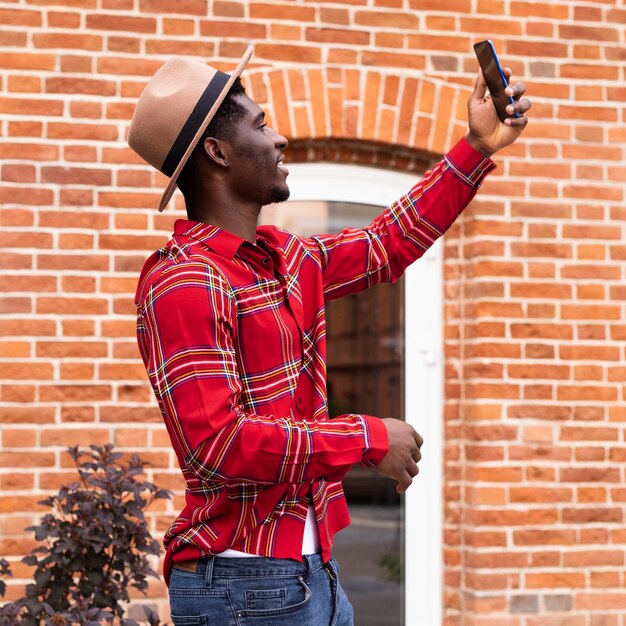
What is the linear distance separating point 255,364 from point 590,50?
3.52 metres

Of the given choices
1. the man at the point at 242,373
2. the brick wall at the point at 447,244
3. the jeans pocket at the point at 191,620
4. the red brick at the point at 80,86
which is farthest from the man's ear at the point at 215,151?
the red brick at the point at 80,86

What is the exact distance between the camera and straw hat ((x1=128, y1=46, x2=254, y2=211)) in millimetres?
2553

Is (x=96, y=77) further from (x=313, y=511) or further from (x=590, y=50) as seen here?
(x=313, y=511)

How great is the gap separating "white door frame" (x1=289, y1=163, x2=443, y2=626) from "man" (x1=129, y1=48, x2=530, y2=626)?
249 centimetres

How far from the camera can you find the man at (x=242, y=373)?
229 cm

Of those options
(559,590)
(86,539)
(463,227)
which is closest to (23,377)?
(86,539)

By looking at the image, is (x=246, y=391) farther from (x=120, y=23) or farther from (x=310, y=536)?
(x=120, y=23)

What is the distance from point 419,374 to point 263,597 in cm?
307

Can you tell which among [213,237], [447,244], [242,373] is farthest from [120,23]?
[242,373]

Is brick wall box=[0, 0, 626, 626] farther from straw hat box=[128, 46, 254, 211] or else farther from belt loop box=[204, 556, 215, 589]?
belt loop box=[204, 556, 215, 589]

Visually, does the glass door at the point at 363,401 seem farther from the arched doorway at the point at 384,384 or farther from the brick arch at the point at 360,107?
the brick arch at the point at 360,107

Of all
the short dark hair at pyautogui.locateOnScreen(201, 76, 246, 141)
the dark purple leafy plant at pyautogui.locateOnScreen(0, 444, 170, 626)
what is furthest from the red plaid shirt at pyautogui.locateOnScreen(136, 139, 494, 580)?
the dark purple leafy plant at pyautogui.locateOnScreen(0, 444, 170, 626)

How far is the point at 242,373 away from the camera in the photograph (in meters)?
2.44

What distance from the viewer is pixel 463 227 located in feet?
17.4
